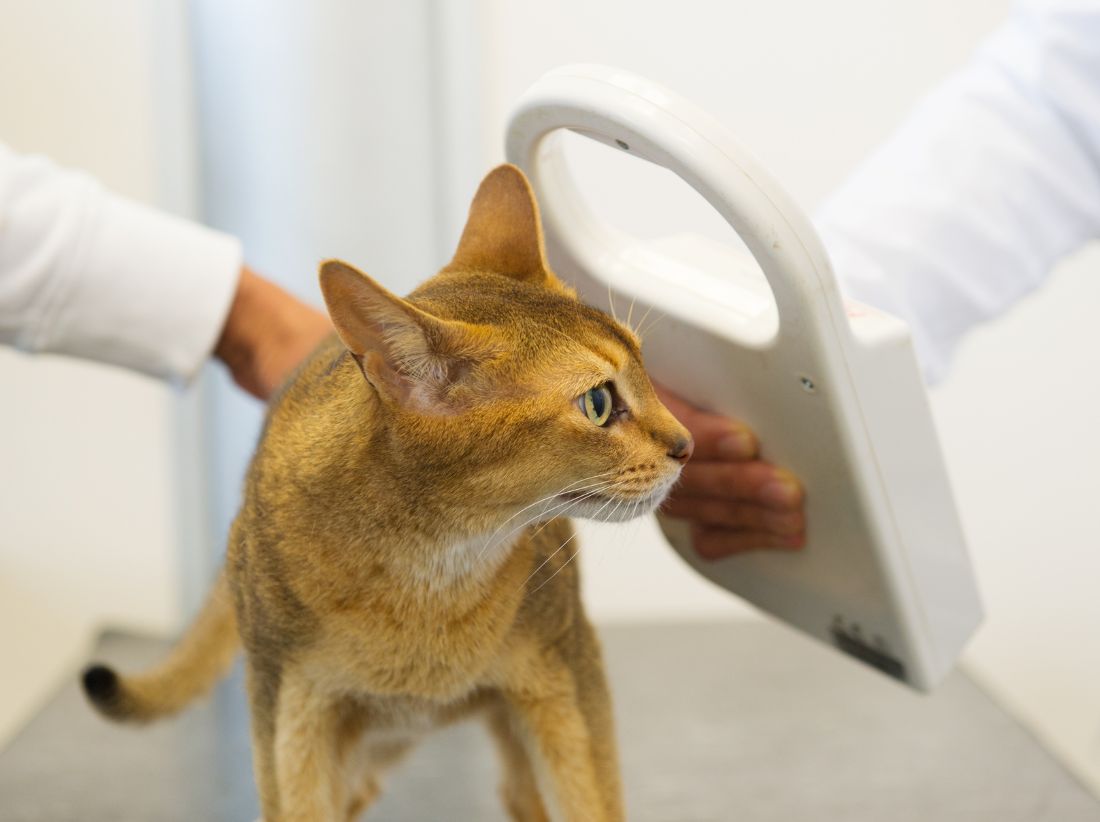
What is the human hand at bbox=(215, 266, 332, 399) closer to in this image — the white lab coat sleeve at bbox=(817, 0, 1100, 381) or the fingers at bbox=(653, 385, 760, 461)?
the fingers at bbox=(653, 385, 760, 461)

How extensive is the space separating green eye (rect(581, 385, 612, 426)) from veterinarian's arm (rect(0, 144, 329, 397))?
1.17 ft

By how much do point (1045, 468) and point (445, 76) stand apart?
911mm

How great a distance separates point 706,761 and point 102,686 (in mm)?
569

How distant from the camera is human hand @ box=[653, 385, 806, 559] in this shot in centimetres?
71

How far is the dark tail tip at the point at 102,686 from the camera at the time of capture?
784 mm

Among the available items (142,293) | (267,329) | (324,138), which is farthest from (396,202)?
(142,293)

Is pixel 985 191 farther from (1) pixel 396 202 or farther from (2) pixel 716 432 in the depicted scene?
(1) pixel 396 202

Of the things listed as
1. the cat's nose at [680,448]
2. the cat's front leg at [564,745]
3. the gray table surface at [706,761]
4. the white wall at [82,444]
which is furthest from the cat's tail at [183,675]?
the white wall at [82,444]

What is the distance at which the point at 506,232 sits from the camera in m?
0.61

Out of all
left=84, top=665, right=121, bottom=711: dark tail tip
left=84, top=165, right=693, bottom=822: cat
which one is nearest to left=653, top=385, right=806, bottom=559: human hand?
left=84, top=165, right=693, bottom=822: cat

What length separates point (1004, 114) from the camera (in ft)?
3.39

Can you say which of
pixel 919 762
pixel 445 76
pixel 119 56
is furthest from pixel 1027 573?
pixel 119 56

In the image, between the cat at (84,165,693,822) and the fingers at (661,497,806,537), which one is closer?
the cat at (84,165,693,822)

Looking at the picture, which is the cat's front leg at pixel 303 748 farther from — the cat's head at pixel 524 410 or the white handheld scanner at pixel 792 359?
the white handheld scanner at pixel 792 359
